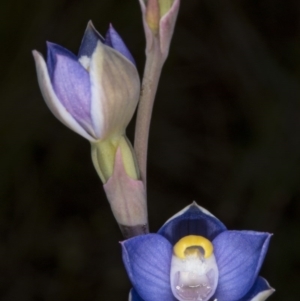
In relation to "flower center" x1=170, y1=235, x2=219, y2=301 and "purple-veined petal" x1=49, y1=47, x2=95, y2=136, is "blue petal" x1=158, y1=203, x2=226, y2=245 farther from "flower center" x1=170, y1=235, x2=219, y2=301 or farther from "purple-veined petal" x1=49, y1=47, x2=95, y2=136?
"purple-veined petal" x1=49, y1=47, x2=95, y2=136

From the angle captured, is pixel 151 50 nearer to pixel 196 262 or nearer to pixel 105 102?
pixel 105 102

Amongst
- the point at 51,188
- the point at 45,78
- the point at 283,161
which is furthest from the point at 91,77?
the point at 51,188

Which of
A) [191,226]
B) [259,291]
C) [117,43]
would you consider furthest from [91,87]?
[259,291]

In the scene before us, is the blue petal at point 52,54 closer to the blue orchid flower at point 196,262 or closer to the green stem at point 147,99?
the green stem at point 147,99

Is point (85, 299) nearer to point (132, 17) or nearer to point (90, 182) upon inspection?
point (90, 182)

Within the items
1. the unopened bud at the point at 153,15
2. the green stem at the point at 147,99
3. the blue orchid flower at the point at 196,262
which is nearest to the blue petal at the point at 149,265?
the blue orchid flower at the point at 196,262
